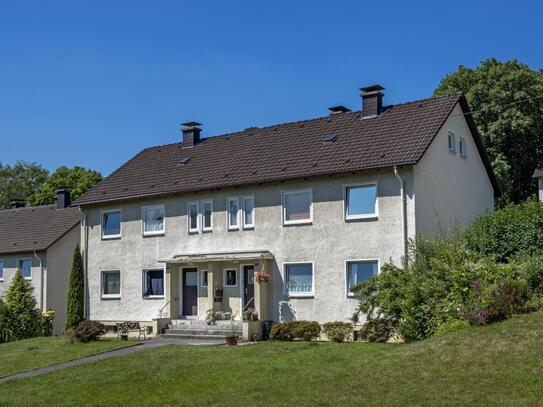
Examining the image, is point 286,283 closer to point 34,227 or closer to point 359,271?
point 359,271

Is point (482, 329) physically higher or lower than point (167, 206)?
lower

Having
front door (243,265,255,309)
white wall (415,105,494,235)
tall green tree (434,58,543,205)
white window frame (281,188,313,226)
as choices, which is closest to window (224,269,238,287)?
front door (243,265,255,309)

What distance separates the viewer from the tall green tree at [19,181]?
73.4 metres

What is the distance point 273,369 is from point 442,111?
1345cm

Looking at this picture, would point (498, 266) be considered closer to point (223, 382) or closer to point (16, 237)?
point (223, 382)

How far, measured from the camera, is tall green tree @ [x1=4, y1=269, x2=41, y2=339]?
121 ft

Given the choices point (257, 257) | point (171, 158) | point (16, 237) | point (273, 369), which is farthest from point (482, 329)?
point (16, 237)

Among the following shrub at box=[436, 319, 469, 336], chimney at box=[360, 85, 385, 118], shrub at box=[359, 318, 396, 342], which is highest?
chimney at box=[360, 85, 385, 118]

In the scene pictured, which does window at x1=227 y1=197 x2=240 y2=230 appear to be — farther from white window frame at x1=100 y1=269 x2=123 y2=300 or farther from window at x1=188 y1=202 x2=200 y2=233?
white window frame at x1=100 y1=269 x2=123 y2=300

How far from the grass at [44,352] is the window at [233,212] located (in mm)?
6089

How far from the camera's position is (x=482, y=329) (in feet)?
63.6

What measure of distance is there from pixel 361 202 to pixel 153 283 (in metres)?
10.9

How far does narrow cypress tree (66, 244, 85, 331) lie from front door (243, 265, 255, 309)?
368 inches

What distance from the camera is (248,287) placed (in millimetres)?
29641
